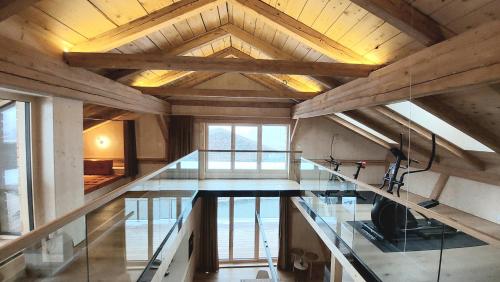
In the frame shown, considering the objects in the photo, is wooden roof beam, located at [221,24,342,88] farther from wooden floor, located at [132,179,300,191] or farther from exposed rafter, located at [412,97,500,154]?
wooden floor, located at [132,179,300,191]

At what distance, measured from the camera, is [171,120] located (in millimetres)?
6898

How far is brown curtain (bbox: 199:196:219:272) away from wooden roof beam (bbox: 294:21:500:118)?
5238 millimetres

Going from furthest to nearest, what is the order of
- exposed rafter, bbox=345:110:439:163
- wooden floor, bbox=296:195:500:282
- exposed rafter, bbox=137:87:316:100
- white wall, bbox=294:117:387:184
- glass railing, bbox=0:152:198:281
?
white wall, bbox=294:117:387:184 → exposed rafter, bbox=345:110:439:163 → exposed rafter, bbox=137:87:316:100 → wooden floor, bbox=296:195:500:282 → glass railing, bbox=0:152:198:281

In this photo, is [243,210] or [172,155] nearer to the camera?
[172,155]

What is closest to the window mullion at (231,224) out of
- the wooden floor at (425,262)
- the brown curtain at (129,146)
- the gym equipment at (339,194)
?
the brown curtain at (129,146)

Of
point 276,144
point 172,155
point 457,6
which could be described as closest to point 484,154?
point 457,6

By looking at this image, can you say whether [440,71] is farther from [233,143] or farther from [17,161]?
[233,143]

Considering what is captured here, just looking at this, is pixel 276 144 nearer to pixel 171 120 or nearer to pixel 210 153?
pixel 210 153

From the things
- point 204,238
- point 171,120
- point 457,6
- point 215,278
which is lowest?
point 215,278

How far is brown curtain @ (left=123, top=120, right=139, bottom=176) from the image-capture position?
674 cm

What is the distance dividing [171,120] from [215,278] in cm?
434

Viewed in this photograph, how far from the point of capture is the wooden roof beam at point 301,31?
2.88 m

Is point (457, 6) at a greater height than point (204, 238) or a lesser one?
greater

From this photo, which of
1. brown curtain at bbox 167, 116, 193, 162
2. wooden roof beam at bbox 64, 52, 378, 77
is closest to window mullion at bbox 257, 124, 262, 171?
brown curtain at bbox 167, 116, 193, 162
